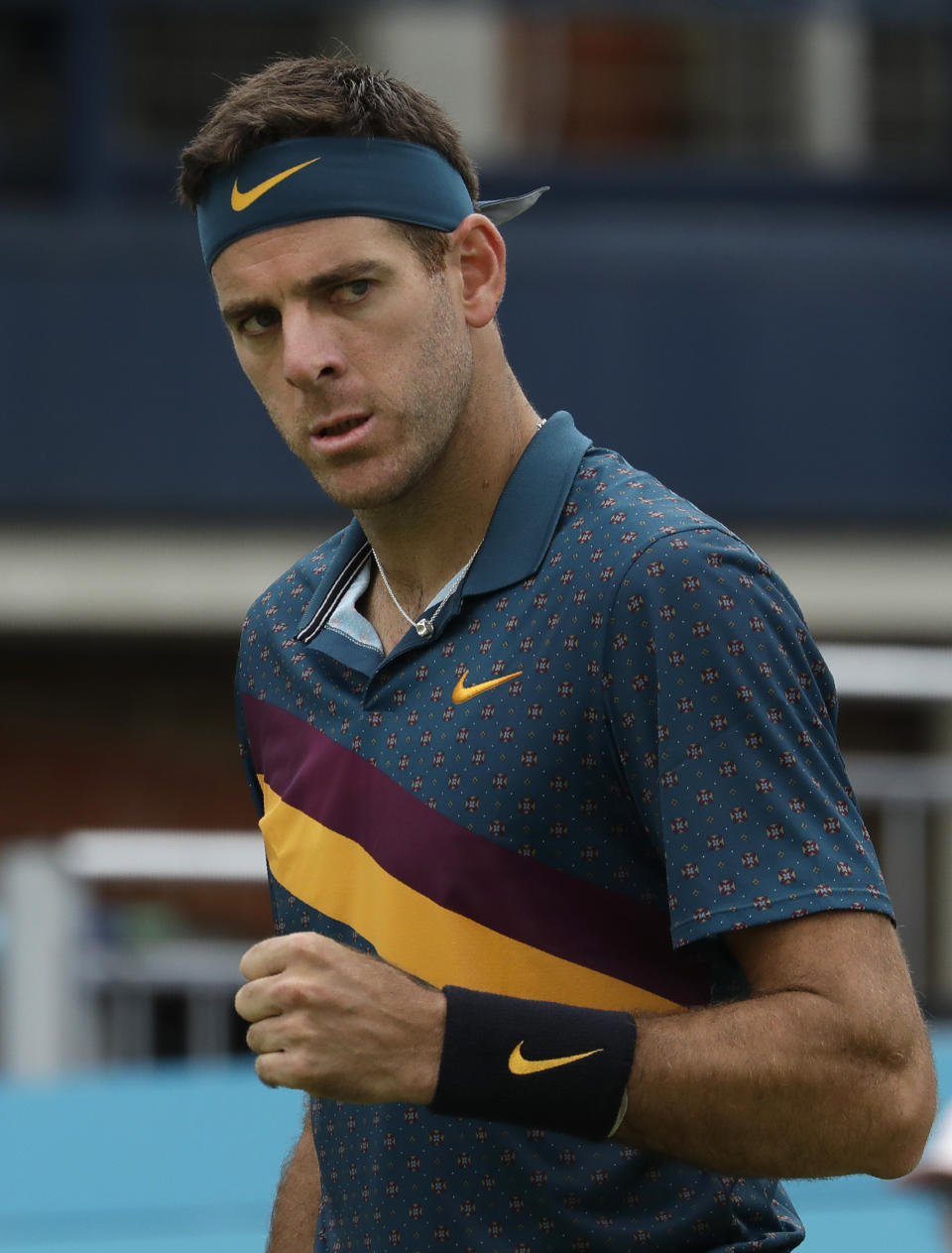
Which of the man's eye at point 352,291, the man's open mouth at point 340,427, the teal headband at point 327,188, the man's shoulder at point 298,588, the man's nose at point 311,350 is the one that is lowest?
the man's shoulder at point 298,588

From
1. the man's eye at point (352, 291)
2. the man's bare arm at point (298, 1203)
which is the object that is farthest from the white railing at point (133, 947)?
the man's eye at point (352, 291)

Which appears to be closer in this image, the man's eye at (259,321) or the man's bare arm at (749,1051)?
the man's bare arm at (749,1051)

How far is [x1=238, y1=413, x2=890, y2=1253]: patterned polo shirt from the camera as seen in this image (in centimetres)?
195

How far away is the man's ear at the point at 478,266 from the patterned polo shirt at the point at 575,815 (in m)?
0.18

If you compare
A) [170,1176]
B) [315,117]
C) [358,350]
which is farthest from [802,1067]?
[170,1176]

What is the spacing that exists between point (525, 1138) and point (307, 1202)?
1.90 ft

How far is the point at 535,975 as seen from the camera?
6.92 feet

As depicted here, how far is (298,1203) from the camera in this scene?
8.54 ft

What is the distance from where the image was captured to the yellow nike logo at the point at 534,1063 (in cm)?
193

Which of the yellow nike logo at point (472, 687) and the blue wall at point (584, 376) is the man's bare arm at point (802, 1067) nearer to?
the yellow nike logo at point (472, 687)

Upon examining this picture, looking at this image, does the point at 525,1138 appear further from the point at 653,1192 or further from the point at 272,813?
the point at 272,813

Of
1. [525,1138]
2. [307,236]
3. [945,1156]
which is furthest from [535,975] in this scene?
[945,1156]

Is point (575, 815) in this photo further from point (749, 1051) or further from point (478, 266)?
point (478, 266)

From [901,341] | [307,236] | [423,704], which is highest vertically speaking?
[307,236]
